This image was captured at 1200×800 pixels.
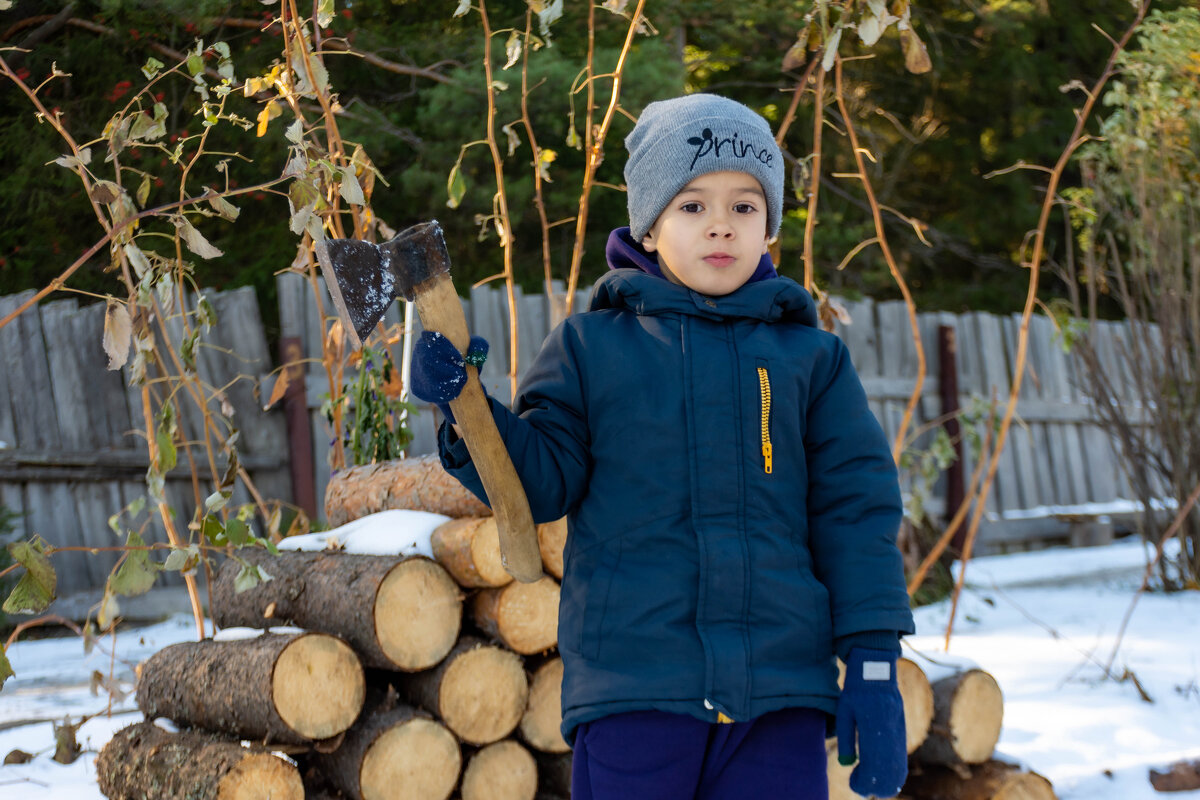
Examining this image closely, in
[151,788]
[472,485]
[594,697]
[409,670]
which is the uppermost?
[472,485]

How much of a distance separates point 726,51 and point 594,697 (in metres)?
9.01

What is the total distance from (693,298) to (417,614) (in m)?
1.09

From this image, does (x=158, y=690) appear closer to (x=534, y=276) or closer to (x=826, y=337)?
(x=826, y=337)

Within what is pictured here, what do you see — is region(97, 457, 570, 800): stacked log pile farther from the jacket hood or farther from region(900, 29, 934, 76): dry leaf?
region(900, 29, 934, 76): dry leaf

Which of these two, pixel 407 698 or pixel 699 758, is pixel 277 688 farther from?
pixel 699 758

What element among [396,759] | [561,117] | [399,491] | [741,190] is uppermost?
[561,117]

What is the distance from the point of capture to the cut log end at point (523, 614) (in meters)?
2.46

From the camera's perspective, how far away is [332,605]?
7.99ft

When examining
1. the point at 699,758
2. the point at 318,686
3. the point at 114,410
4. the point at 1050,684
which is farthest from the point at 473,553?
the point at 114,410

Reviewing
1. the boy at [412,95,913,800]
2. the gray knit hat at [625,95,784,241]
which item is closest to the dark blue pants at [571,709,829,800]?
the boy at [412,95,913,800]

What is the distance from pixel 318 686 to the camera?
2.26m

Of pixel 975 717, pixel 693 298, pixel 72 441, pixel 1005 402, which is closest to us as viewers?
pixel 693 298

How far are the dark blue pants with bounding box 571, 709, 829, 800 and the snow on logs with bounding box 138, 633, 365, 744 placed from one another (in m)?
0.87

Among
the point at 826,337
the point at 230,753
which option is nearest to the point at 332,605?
the point at 230,753
